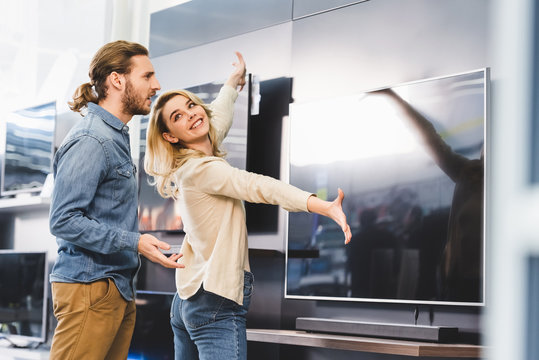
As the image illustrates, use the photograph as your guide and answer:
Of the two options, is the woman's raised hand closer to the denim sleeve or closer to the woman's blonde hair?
the woman's blonde hair

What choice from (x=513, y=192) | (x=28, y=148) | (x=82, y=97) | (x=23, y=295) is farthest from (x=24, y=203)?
(x=513, y=192)

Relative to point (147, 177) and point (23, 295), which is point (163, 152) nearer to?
point (147, 177)

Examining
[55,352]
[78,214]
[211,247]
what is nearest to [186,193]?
[211,247]

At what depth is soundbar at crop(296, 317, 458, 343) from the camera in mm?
2246

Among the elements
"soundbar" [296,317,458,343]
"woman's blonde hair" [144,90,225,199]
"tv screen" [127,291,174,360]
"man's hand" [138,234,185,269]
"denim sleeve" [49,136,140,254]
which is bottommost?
"tv screen" [127,291,174,360]

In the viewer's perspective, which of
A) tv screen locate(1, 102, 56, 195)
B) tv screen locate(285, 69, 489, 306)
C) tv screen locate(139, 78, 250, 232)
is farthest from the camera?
tv screen locate(1, 102, 56, 195)

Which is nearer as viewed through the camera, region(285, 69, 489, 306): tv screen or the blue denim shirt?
the blue denim shirt

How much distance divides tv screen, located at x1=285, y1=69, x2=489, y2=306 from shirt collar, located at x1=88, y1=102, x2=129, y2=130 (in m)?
1.06

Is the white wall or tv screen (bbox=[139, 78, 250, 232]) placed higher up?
tv screen (bbox=[139, 78, 250, 232])

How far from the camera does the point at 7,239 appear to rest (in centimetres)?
491

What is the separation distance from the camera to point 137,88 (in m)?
2.06

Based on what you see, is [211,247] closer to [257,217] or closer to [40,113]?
[257,217]

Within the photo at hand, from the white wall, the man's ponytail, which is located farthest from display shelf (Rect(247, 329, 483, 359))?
the white wall

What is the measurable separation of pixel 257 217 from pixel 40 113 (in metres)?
1.95
